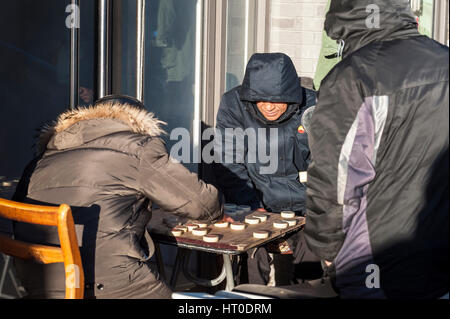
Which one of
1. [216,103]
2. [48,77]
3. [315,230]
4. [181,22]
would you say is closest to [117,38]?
[48,77]

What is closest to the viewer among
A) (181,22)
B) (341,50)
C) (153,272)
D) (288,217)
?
(341,50)

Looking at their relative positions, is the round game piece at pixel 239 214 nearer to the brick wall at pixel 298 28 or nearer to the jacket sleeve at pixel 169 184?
the jacket sleeve at pixel 169 184

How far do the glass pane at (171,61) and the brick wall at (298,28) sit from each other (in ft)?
3.44

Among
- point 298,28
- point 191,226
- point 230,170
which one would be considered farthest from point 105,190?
point 298,28

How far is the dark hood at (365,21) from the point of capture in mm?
2268

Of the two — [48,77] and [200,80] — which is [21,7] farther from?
[200,80]

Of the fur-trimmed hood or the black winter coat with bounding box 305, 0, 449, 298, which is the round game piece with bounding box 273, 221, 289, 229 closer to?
the fur-trimmed hood

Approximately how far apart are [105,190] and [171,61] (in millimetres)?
2574

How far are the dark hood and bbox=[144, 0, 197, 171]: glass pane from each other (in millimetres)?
2464

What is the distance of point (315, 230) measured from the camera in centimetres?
231

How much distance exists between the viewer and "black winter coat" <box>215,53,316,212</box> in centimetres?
402

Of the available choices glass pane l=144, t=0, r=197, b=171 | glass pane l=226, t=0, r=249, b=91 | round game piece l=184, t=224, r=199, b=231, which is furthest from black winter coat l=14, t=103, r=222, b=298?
glass pane l=226, t=0, r=249, b=91

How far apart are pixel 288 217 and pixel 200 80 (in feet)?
6.72

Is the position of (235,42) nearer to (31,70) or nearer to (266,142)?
(266,142)
